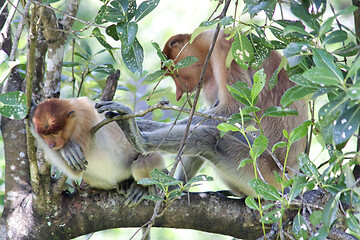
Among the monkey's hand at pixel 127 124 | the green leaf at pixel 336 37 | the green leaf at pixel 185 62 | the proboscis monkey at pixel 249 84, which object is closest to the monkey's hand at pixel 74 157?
the monkey's hand at pixel 127 124

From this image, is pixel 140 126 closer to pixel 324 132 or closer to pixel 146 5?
pixel 146 5

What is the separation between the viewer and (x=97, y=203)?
274 centimetres

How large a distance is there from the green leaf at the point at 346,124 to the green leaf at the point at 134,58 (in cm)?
110

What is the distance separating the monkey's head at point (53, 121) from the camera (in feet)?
8.20

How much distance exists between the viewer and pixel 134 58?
216 centimetres

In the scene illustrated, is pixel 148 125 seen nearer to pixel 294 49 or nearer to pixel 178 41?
pixel 178 41

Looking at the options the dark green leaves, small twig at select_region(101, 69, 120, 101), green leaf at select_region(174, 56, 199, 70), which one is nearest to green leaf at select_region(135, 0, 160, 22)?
the dark green leaves

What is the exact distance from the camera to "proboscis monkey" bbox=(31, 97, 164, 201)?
2.53 m

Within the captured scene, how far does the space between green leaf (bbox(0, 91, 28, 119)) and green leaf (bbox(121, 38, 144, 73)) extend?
1.95 feet

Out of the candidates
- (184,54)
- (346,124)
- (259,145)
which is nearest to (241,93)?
(259,145)

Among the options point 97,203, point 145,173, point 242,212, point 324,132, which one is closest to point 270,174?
point 242,212

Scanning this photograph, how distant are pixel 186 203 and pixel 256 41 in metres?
1.21

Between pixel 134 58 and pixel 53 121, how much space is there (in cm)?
69

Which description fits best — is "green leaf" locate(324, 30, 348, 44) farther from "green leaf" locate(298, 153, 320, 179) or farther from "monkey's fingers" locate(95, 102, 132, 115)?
"monkey's fingers" locate(95, 102, 132, 115)
